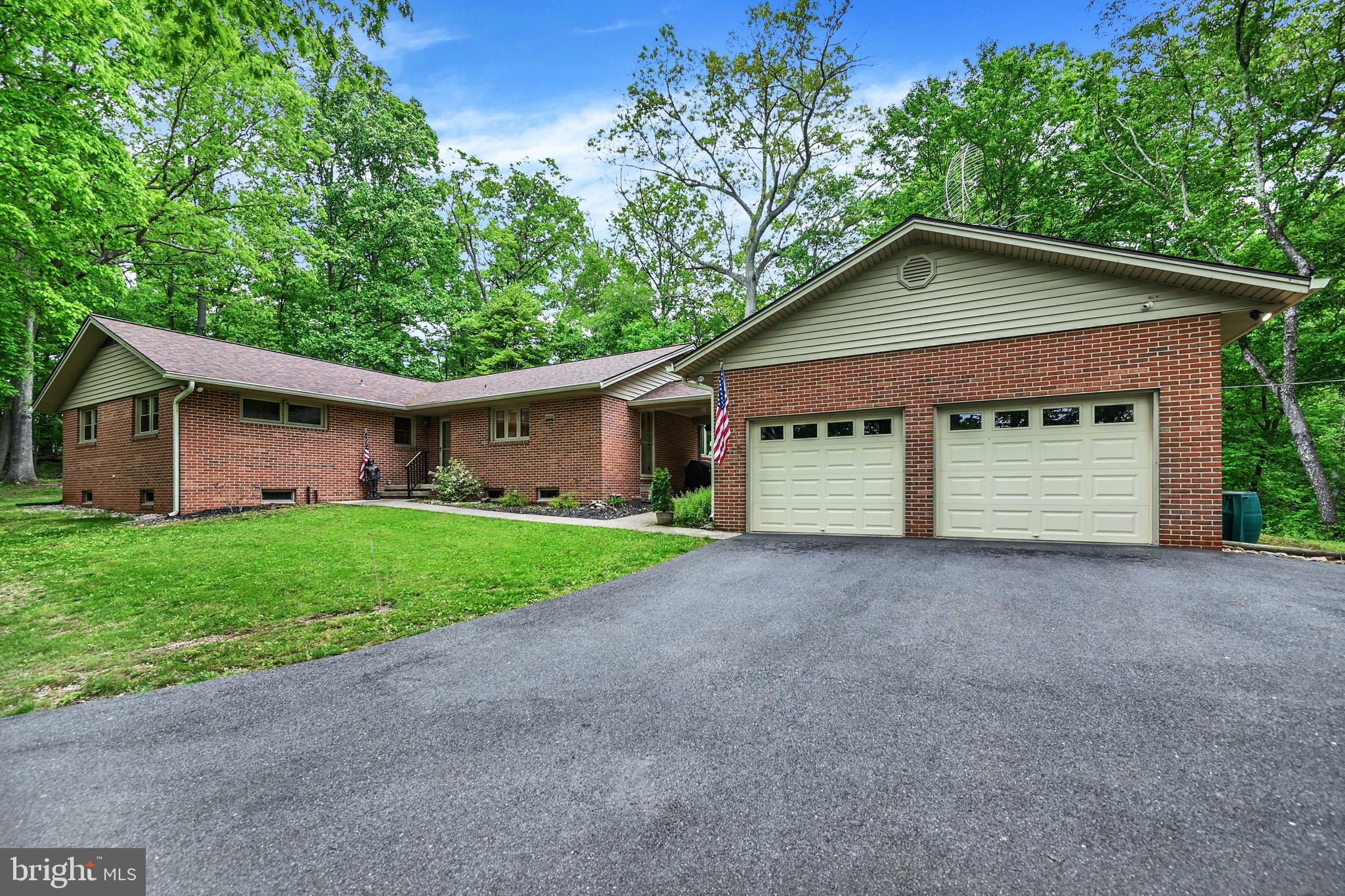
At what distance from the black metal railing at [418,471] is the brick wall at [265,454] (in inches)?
13.1

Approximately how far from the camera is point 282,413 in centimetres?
1378

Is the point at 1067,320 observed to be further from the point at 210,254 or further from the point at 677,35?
the point at 210,254

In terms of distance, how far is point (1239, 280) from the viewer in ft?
20.9

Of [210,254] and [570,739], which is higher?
[210,254]

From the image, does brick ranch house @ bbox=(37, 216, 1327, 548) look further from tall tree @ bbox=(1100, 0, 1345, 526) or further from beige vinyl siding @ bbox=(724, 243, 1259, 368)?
tall tree @ bbox=(1100, 0, 1345, 526)

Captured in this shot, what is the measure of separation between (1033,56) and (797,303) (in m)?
16.9

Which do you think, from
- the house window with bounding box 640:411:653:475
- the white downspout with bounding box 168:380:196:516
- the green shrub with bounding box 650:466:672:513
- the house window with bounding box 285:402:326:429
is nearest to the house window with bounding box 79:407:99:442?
the white downspout with bounding box 168:380:196:516

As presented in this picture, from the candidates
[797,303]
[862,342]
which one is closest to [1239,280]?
[862,342]

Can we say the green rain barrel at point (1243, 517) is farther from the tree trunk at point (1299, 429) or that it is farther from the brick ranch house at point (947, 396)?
the tree trunk at point (1299, 429)

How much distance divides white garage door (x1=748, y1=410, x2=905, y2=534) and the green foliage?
741cm

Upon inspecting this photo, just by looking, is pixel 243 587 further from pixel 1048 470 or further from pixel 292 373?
pixel 292 373

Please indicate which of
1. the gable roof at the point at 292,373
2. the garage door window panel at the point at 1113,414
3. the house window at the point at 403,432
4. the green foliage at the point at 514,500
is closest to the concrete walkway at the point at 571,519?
the green foliage at the point at 514,500

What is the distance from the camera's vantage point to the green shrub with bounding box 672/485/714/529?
34.1ft

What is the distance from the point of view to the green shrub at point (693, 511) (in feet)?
34.1
